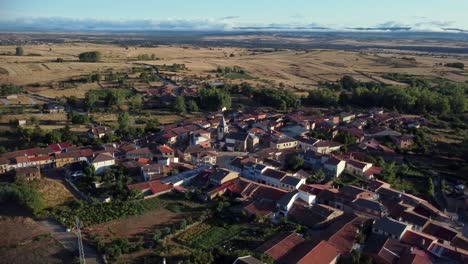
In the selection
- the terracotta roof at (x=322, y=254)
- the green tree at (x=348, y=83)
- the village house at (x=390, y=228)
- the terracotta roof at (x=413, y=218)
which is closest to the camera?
the terracotta roof at (x=322, y=254)

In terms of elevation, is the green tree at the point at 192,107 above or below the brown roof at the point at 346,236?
above

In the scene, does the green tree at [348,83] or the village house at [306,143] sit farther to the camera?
the green tree at [348,83]

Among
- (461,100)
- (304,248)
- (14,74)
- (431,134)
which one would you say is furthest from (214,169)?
(14,74)

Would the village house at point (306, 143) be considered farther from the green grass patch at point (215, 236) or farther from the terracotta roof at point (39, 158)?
the terracotta roof at point (39, 158)

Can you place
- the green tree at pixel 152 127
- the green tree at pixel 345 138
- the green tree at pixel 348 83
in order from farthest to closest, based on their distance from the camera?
the green tree at pixel 348 83
the green tree at pixel 152 127
the green tree at pixel 345 138

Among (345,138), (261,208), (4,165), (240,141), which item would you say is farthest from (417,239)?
(4,165)

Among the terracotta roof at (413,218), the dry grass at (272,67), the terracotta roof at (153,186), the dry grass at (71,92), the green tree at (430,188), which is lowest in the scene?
the green tree at (430,188)

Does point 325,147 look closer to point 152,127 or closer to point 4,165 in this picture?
point 152,127

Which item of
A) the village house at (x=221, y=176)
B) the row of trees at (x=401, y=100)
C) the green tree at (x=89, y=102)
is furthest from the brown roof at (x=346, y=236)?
the green tree at (x=89, y=102)
